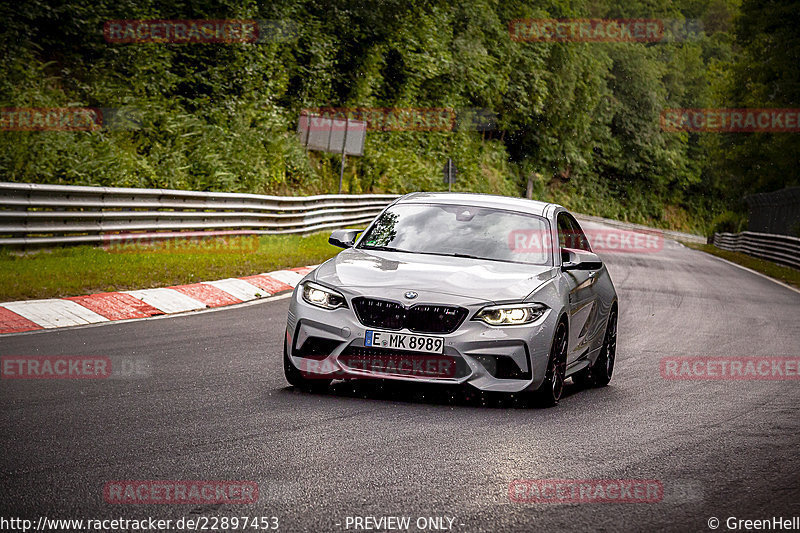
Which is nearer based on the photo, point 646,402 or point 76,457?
point 76,457

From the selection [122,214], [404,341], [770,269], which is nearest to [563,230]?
[404,341]

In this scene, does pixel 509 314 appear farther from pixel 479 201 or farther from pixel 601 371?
pixel 601 371

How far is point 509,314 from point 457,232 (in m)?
1.39

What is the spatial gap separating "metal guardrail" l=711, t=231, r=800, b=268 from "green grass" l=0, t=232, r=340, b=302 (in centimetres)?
2013

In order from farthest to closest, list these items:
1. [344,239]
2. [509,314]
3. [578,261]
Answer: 1. [344,239]
2. [578,261]
3. [509,314]

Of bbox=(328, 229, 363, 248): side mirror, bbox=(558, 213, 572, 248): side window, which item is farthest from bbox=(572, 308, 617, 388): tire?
bbox=(328, 229, 363, 248): side mirror

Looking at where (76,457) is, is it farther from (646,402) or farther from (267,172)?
(267,172)

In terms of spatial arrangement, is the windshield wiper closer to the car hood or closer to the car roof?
the car hood

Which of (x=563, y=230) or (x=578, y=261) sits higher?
(x=563, y=230)

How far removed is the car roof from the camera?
877 cm

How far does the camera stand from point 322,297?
24.5ft

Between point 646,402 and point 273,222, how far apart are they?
16.2 m

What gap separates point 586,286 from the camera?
28.5 ft

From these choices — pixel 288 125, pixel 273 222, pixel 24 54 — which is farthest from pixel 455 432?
pixel 288 125
